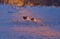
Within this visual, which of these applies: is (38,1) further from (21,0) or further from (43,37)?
(43,37)

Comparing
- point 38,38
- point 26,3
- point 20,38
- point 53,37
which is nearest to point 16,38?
point 20,38

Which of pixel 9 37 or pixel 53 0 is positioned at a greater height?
pixel 9 37

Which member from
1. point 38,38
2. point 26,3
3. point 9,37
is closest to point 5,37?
point 9,37

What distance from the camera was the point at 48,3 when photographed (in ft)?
64.5

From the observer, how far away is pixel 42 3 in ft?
64.0

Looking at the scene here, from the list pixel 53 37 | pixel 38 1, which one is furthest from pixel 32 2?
pixel 53 37

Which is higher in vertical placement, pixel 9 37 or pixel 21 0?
pixel 9 37

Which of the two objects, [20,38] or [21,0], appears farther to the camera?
[21,0]

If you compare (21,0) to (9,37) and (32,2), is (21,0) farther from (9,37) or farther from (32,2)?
(9,37)

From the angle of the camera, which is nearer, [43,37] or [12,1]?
[43,37]

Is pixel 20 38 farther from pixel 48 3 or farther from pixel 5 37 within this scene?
pixel 48 3

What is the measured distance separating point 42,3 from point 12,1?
2.69 m

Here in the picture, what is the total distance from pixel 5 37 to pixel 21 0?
46.1 feet

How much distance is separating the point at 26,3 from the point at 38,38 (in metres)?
13.9
